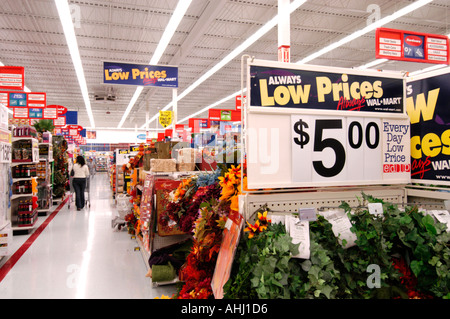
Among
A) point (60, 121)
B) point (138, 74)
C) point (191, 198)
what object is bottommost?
point (191, 198)

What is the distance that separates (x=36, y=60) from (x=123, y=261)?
11.7 meters

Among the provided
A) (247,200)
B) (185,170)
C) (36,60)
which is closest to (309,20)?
(185,170)

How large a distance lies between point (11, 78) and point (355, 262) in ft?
35.8

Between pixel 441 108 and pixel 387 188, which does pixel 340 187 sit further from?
pixel 441 108

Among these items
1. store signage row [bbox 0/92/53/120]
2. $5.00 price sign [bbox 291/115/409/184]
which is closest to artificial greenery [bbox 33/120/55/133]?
store signage row [bbox 0/92/53/120]

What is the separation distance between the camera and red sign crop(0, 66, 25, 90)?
947 centimetres

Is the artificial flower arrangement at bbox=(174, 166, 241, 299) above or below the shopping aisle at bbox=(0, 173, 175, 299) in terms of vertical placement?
above

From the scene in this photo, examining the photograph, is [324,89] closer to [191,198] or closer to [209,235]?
[209,235]

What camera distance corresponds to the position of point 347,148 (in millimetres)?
2139

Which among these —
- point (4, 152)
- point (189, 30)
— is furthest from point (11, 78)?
point (4, 152)

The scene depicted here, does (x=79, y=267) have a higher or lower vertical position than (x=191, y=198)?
lower

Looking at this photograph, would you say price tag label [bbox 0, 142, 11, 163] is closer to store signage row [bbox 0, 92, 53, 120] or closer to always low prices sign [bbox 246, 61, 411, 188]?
always low prices sign [bbox 246, 61, 411, 188]

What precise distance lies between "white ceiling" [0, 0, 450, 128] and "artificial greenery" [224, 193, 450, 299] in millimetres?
7249

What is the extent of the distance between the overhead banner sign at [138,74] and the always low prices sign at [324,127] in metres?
7.76
